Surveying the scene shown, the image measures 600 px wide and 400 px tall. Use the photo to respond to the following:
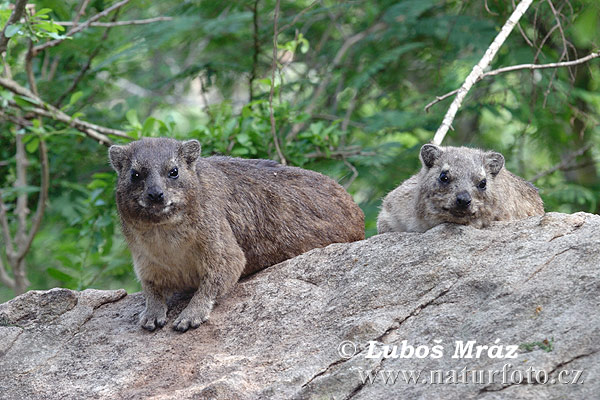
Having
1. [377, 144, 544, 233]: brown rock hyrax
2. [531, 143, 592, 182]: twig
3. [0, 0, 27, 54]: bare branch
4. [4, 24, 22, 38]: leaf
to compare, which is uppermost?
[0, 0, 27, 54]: bare branch

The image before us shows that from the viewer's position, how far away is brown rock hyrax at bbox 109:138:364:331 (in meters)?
7.24

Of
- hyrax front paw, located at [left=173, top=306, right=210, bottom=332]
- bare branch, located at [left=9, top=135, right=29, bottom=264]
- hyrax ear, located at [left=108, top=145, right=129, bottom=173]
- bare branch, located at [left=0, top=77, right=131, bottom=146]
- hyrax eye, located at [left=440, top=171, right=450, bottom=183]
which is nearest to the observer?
hyrax eye, located at [left=440, top=171, right=450, bottom=183]

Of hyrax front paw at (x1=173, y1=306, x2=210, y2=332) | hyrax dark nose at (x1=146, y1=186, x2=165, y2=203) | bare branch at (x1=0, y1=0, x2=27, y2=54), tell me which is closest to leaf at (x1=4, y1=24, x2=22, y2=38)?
bare branch at (x1=0, y1=0, x2=27, y2=54)

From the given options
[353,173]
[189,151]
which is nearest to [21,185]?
[353,173]

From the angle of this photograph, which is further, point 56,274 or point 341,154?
point 341,154

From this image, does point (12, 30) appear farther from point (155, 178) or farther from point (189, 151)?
point (155, 178)

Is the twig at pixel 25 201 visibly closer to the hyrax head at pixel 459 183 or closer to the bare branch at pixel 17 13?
the bare branch at pixel 17 13

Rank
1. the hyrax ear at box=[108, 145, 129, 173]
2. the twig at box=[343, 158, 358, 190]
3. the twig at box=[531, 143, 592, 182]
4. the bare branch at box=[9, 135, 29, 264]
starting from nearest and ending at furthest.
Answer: the hyrax ear at box=[108, 145, 129, 173] → the twig at box=[343, 158, 358, 190] → the bare branch at box=[9, 135, 29, 264] → the twig at box=[531, 143, 592, 182]

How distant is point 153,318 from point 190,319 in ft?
1.32

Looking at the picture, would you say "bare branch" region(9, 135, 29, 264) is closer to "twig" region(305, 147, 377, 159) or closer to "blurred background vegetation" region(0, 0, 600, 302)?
"blurred background vegetation" region(0, 0, 600, 302)

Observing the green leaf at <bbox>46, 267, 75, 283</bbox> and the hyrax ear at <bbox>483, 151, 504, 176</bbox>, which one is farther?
the green leaf at <bbox>46, 267, 75, 283</bbox>

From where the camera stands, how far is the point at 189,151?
7672 millimetres

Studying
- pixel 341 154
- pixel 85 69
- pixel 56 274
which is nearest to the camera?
pixel 56 274

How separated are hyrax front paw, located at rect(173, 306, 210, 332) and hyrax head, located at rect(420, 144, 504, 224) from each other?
219 cm
